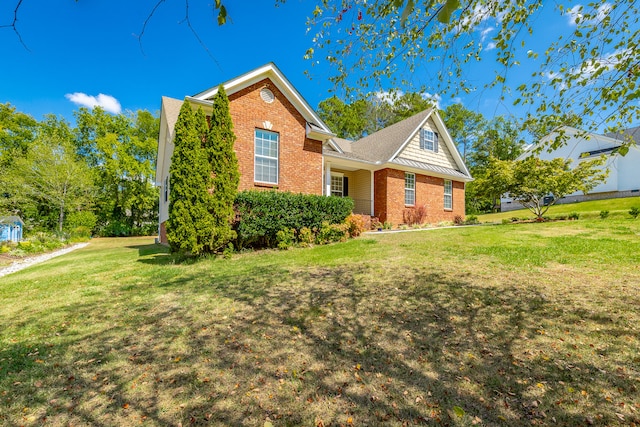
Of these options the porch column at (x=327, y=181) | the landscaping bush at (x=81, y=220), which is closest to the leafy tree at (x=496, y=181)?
the porch column at (x=327, y=181)

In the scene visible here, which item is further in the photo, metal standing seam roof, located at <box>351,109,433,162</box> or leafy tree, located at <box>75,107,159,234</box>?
leafy tree, located at <box>75,107,159,234</box>

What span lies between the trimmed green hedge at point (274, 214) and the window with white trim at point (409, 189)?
6.69 meters

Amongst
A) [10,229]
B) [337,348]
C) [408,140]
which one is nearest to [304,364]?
[337,348]

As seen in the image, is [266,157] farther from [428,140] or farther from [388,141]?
[428,140]

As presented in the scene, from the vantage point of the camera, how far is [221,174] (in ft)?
26.7

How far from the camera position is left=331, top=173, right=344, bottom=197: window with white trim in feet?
54.7

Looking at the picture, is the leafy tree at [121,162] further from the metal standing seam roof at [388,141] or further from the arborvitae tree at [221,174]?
Result: the arborvitae tree at [221,174]

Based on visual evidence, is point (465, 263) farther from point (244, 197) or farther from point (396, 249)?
point (244, 197)

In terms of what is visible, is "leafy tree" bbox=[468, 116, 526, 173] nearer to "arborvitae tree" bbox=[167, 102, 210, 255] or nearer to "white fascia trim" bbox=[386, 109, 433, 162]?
"white fascia trim" bbox=[386, 109, 433, 162]

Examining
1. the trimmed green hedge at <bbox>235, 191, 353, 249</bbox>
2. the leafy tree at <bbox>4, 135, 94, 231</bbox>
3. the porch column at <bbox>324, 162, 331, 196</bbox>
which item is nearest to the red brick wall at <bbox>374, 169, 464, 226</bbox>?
the porch column at <bbox>324, 162, 331, 196</bbox>

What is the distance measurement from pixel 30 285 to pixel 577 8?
11.2m

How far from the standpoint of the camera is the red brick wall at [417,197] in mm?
14766

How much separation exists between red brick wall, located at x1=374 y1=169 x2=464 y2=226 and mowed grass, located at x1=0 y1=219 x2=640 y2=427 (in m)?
9.06

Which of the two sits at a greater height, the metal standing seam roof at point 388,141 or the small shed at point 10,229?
the metal standing seam roof at point 388,141
